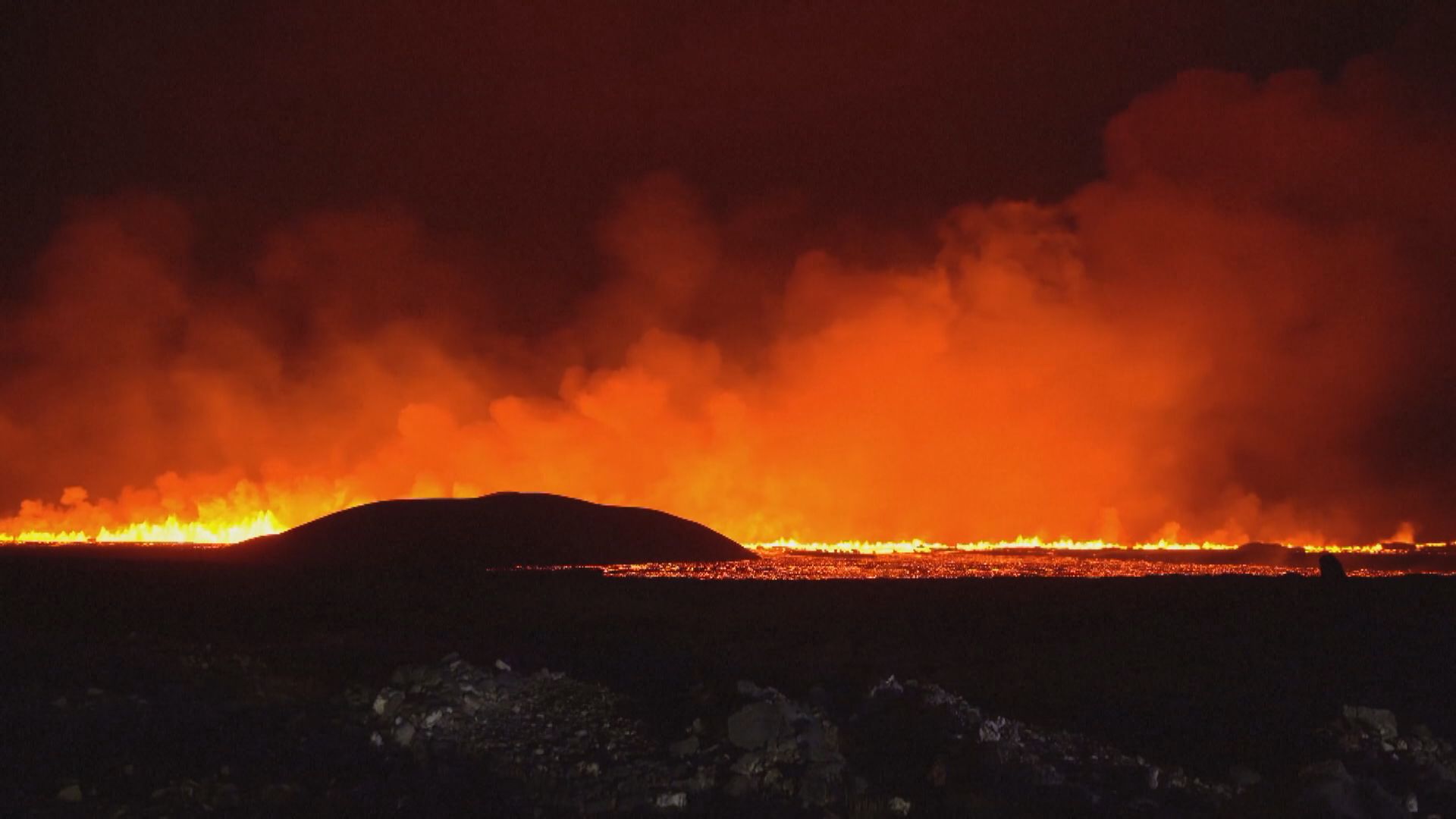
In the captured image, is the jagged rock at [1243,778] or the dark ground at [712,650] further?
the dark ground at [712,650]

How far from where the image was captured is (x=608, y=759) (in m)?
19.1

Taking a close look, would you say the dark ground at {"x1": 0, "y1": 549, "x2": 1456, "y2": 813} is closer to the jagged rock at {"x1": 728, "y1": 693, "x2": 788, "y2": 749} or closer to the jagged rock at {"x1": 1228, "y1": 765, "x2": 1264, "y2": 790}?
the jagged rock at {"x1": 1228, "y1": 765, "x2": 1264, "y2": 790}

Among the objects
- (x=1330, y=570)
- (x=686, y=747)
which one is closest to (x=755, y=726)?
(x=686, y=747)

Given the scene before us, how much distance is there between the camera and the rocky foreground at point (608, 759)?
1677cm

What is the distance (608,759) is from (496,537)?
57674 millimetres

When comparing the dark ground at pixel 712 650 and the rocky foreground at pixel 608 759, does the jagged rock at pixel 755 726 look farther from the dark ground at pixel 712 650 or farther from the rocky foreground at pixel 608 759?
the dark ground at pixel 712 650

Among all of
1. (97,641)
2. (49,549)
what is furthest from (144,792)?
(49,549)

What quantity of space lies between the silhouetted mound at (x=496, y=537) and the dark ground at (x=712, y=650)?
2053 centimetres

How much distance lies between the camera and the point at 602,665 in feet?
93.4

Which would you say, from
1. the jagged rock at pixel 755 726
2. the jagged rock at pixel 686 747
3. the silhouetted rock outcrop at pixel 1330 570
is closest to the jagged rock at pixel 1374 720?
the jagged rock at pixel 755 726

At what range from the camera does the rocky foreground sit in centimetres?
1677

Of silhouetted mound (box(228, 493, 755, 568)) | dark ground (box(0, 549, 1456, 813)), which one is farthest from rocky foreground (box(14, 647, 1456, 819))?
silhouetted mound (box(228, 493, 755, 568))

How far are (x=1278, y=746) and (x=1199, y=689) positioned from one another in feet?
16.6

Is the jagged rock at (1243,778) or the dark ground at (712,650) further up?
the dark ground at (712,650)
